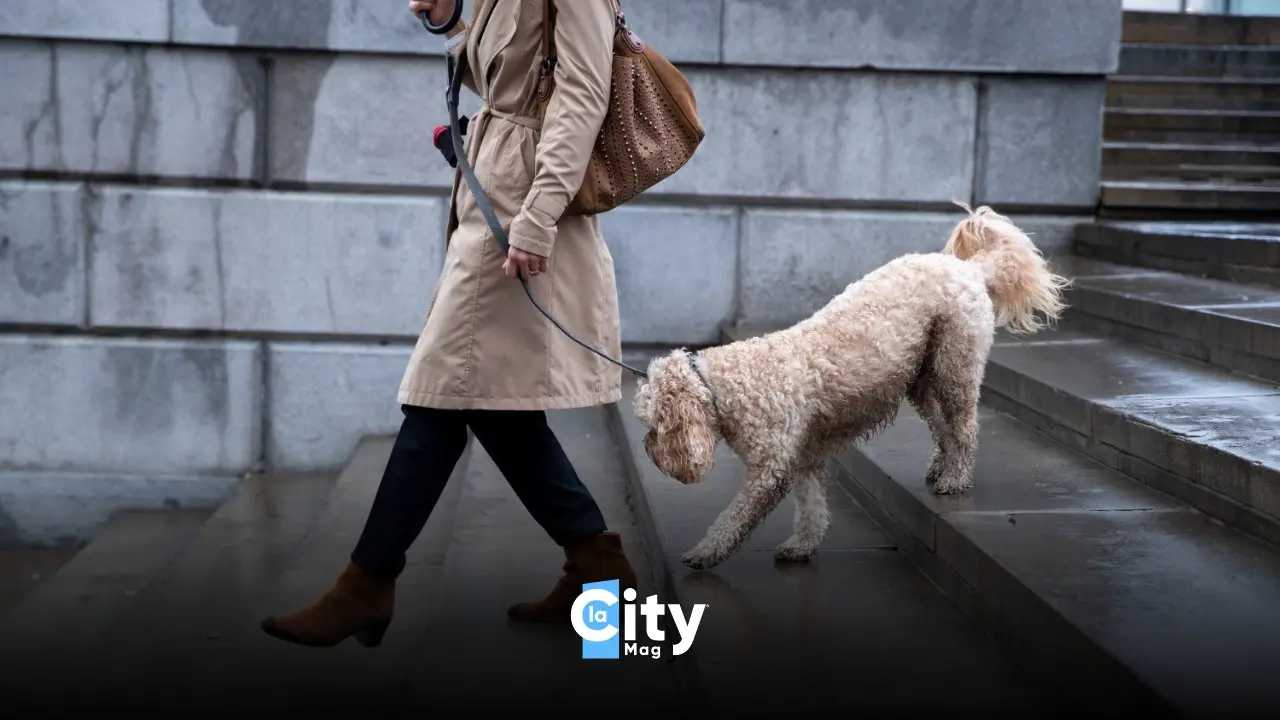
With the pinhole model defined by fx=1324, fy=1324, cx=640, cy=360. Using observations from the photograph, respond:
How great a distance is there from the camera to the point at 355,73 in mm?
6699

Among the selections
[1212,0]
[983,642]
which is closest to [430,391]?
[983,642]

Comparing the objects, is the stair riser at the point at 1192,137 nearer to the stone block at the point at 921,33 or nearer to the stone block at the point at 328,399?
the stone block at the point at 921,33

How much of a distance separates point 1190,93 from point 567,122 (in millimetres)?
7286

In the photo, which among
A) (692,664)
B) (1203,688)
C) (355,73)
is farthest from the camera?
(355,73)

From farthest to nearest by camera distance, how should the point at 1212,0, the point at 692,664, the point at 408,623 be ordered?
the point at 1212,0
the point at 408,623
the point at 692,664

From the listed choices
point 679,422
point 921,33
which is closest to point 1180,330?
point 921,33

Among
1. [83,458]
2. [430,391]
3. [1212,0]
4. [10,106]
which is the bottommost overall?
[83,458]

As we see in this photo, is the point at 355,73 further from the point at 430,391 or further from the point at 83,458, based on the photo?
the point at 430,391

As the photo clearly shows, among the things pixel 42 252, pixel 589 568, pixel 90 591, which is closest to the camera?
pixel 589 568

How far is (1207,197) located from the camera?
7.72 meters

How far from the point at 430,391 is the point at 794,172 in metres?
3.94

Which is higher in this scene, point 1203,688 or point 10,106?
point 10,106

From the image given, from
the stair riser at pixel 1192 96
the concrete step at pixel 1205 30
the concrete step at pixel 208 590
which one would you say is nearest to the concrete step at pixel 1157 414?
the concrete step at pixel 208 590

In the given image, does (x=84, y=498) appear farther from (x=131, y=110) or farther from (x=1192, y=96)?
(x=1192, y=96)
